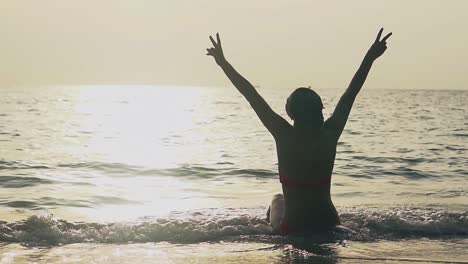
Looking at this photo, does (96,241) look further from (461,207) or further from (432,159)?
(432,159)

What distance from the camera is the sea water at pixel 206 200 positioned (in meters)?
7.03

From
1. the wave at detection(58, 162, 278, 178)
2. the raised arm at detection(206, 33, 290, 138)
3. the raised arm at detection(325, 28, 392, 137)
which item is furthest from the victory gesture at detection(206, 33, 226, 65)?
the wave at detection(58, 162, 278, 178)

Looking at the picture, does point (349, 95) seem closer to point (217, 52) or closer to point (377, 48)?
point (377, 48)

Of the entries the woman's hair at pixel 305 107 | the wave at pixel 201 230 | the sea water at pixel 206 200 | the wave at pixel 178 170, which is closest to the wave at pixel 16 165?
the sea water at pixel 206 200

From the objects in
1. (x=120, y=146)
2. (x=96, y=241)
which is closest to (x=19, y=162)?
(x=120, y=146)

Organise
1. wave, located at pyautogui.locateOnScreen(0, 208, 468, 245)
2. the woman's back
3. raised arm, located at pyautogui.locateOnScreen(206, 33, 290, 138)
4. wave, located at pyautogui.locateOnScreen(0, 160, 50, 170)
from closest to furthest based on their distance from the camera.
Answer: raised arm, located at pyautogui.locateOnScreen(206, 33, 290, 138) → the woman's back → wave, located at pyautogui.locateOnScreen(0, 208, 468, 245) → wave, located at pyautogui.locateOnScreen(0, 160, 50, 170)

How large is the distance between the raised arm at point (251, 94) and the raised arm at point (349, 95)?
506 mm

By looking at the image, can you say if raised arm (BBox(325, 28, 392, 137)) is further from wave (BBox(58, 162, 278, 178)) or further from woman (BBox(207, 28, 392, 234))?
wave (BBox(58, 162, 278, 178))

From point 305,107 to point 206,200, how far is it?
5.84 m

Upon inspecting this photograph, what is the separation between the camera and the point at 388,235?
7977 mm

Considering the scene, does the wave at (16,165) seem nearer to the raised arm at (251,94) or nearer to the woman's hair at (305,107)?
the raised arm at (251,94)

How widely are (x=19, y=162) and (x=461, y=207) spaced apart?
11564mm

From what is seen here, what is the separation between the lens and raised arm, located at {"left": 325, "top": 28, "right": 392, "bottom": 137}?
22.8ft

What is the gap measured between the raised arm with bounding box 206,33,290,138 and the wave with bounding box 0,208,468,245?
1368 mm
